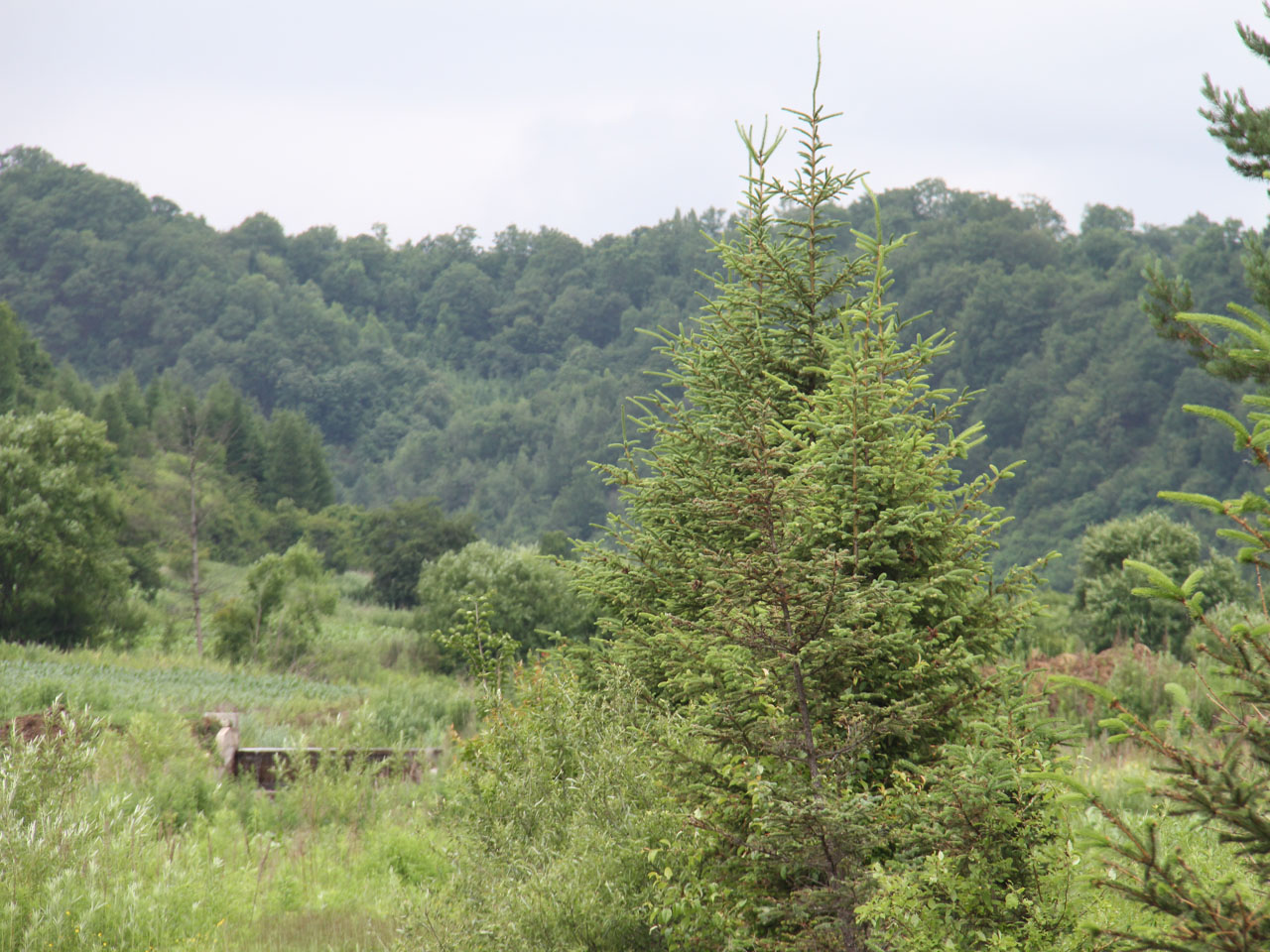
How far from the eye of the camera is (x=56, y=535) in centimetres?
2369

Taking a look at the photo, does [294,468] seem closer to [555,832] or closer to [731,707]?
[555,832]

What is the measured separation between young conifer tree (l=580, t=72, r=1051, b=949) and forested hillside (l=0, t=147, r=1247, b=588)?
4743 cm

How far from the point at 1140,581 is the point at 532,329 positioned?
78999 millimetres

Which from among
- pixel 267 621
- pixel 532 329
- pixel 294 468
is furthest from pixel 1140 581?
pixel 532 329

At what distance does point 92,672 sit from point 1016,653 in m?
14.0

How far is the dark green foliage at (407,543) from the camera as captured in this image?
128 ft

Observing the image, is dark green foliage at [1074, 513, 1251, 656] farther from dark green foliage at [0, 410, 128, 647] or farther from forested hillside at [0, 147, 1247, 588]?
forested hillside at [0, 147, 1247, 588]

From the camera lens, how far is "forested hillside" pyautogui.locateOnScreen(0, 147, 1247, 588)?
5516cm

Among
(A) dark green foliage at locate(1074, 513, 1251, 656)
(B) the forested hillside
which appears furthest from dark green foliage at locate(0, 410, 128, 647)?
(B) the forested hillside

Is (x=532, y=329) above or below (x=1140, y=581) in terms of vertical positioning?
above

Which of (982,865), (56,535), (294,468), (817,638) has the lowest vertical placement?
(294,468)

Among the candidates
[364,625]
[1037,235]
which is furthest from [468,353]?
[364,625]

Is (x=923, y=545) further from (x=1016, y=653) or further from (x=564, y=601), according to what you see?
(x=564, y=601)

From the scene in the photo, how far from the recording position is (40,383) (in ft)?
144
